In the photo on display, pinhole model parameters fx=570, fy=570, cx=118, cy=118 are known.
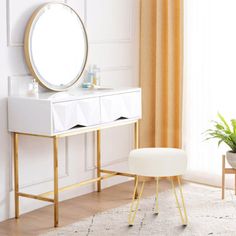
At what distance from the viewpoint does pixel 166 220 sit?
3.85 metres

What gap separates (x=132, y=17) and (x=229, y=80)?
1007 mm

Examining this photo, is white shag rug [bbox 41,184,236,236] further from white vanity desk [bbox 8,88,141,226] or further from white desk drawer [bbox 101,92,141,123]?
white desk drawer [bbox 101,92,141,123]

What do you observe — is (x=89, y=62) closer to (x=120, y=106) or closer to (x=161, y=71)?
(x=120, y=106)

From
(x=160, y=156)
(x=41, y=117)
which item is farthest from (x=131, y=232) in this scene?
(x=41, y=117)

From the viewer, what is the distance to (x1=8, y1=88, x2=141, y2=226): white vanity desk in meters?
3.68

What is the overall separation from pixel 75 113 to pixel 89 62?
846mm

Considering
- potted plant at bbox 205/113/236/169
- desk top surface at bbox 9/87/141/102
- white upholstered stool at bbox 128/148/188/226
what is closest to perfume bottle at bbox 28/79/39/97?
desk top surface at bbox 9/87/141/102

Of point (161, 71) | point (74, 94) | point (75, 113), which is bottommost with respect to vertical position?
point (75, 113)

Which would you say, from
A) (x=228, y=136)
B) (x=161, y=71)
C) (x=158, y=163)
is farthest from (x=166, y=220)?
(x=161, y=71)

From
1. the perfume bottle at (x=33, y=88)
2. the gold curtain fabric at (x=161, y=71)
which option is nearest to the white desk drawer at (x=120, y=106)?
the perfume bottle at (x=33, y=88)

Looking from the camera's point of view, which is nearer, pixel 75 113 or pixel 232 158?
pixel 75 113

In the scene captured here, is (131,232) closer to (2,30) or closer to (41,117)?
(41,117)

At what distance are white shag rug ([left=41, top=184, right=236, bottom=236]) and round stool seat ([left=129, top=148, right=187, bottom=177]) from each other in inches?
14.4

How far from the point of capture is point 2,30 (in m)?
3.81
